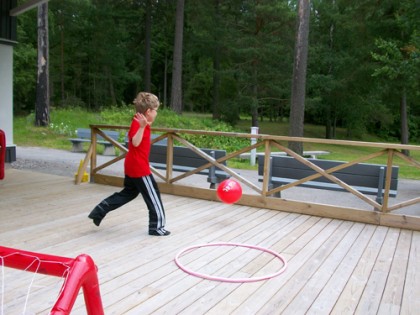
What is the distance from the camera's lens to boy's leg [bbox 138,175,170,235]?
4.62 m

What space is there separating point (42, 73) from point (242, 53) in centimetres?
1182

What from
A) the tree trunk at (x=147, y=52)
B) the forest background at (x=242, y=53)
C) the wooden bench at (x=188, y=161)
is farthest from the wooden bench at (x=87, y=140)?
the tree trunk at (x=147, y=52)

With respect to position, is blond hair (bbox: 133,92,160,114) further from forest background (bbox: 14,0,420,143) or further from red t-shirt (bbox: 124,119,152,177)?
forest background (bbox: 14,0,420,143)

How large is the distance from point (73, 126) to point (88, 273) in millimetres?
16951

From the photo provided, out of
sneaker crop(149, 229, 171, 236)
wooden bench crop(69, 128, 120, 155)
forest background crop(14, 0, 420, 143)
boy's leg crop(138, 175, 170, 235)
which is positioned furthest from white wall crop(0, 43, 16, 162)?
forest background crop(14, 0, 420, 143)

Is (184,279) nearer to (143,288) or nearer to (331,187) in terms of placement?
(143,288)

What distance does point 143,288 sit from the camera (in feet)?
10.8

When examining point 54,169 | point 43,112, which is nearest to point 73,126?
point 43,112

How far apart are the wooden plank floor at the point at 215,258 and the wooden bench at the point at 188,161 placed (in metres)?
0.72

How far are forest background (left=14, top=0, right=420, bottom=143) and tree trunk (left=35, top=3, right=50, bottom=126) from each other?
5514mm

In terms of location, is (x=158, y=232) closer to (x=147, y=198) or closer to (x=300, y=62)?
(x=147, y=198)

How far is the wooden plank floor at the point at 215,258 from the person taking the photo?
3109 mm

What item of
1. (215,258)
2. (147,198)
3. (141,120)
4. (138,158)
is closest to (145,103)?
(141,120)

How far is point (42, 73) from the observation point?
1675 cm
